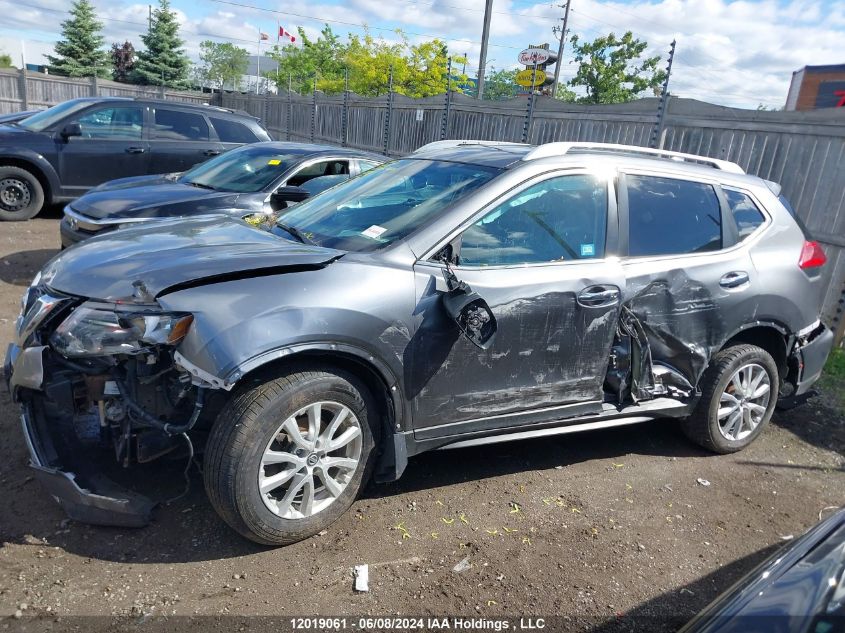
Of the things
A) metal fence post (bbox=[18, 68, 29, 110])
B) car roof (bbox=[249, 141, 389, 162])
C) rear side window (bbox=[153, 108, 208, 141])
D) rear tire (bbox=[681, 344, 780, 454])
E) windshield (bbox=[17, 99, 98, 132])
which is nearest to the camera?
rear tire (bbox=[681, 344, 780, 454])

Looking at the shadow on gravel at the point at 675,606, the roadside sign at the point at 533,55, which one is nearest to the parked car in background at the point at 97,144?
the shadow on gravel at the point at 675,606

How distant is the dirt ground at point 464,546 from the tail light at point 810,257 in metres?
1.38

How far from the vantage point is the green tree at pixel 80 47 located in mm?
44438

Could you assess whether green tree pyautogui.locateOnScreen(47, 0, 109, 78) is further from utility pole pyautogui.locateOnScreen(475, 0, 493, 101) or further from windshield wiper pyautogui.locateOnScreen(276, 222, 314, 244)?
windshield wiper pyautogui.locateOnScreen(276, 222, 314, 244)

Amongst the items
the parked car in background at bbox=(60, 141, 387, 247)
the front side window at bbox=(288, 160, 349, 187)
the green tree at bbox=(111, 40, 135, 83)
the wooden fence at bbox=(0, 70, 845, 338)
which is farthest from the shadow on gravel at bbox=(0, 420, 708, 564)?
the green tree at bbox=(111, 40, 135, 83)

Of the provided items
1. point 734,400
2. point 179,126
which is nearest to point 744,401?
point 734,400

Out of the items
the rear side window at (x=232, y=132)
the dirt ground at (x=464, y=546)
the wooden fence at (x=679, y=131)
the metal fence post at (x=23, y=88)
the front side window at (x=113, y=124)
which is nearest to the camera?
the dirt ground at (x=464, y=546)

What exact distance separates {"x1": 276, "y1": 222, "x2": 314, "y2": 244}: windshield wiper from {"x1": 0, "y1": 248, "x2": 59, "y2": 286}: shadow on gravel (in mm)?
4021

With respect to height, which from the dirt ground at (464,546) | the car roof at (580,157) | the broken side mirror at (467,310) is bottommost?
the dirt ground at (464,546)

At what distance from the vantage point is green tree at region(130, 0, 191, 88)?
43656 mm

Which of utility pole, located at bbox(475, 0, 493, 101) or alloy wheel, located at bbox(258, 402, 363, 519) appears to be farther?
utility pole, located at bbox(475, 0, 493, 101)

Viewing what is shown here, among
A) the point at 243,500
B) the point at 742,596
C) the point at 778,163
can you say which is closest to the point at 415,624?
the point at 243,500

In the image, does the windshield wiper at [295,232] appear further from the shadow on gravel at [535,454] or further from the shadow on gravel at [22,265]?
the shadow on gravel at [22,265]

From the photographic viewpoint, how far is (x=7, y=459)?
11.9 feet
